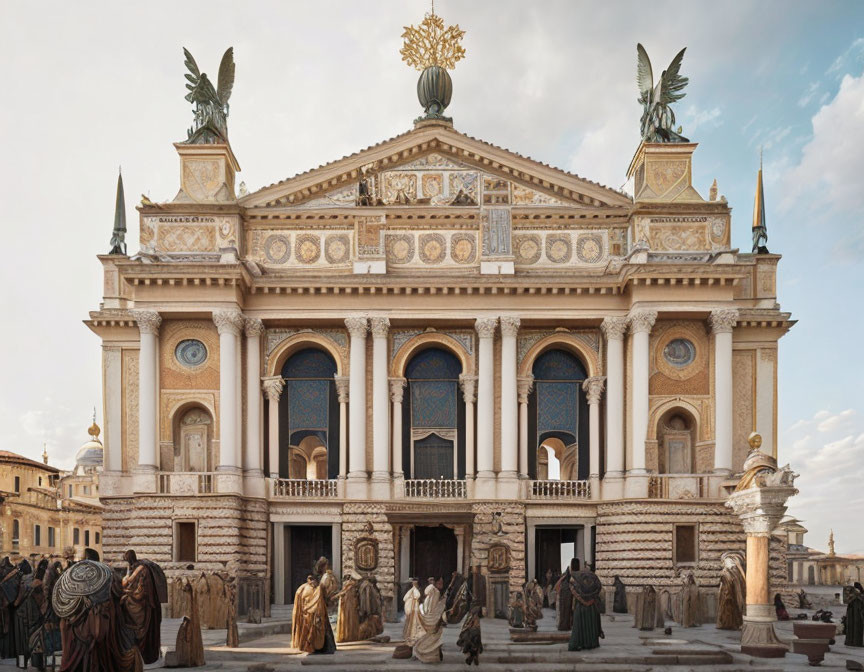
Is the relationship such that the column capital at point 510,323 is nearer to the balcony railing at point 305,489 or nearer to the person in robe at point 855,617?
the balcony railing at point 305,489

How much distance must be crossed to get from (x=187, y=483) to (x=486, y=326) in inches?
500

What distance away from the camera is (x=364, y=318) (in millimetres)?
35312

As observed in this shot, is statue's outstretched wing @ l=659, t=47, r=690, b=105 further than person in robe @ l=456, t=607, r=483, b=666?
Yes

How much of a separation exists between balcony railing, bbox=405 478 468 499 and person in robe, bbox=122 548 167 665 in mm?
19126

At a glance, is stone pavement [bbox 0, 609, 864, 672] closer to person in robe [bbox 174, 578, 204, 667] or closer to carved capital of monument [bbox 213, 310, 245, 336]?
person in robe [bbox 174, 578, 204, 667]

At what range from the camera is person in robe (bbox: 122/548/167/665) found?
1549 cm

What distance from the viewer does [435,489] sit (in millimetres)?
35562

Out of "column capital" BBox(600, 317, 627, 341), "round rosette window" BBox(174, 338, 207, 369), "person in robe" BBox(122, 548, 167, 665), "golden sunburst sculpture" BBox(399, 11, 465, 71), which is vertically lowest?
"person in robe" BBox(122, 548, 167, 665)

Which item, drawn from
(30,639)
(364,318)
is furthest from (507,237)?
(30,639)

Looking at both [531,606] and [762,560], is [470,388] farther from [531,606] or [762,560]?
[762,560]

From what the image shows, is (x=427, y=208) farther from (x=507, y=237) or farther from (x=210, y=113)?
(x=210, y=113)

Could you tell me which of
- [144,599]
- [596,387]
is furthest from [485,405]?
[144,599]

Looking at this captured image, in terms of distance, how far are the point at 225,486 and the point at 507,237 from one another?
14.3 meters

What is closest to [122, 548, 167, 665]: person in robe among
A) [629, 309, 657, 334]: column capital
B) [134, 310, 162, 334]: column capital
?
[134, 310, 162, 334]: column capital
